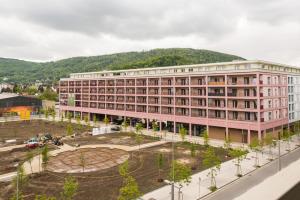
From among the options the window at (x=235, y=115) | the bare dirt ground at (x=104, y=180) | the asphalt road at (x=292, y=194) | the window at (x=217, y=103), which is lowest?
the bare dirt ground at (x=104, y=180)

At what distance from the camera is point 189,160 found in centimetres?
5250

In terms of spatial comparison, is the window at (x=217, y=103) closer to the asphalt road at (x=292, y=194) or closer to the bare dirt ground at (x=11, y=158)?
the bare dirt ground at (x=11, y=158)

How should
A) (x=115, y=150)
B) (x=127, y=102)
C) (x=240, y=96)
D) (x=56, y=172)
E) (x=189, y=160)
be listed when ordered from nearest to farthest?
(x=56, y=172) < (x=189, y=160) < (x=115, y=150) < (x=240, y=96) < (x=127, y=102)

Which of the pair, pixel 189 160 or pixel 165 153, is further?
pixel 165 153

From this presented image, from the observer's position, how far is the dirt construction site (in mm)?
Result: 37375

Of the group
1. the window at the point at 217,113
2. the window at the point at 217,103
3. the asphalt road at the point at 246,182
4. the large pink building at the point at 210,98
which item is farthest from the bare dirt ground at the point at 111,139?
the asphalt road at the point at 246,182

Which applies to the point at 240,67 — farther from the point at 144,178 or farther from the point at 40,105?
the point at 40,105

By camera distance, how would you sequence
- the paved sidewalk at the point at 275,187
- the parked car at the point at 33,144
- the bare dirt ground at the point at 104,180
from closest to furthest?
the paved sidewalk at the point at 275,187 → the bare dirt ground at the point at 104,180 → the parked car at the point at 33,144

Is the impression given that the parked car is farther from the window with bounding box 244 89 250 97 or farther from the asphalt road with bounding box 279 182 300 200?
the asphalt road with bounding box 279 182 300 200

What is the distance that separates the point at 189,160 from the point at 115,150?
66.1 feet

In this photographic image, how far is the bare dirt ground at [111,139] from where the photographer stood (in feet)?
238

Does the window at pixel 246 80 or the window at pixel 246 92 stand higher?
the window at pixel 246 80

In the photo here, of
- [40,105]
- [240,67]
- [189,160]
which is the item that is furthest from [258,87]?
[40,105]

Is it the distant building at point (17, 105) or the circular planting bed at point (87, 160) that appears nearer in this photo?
the circular planting bed at point (87, 160)
